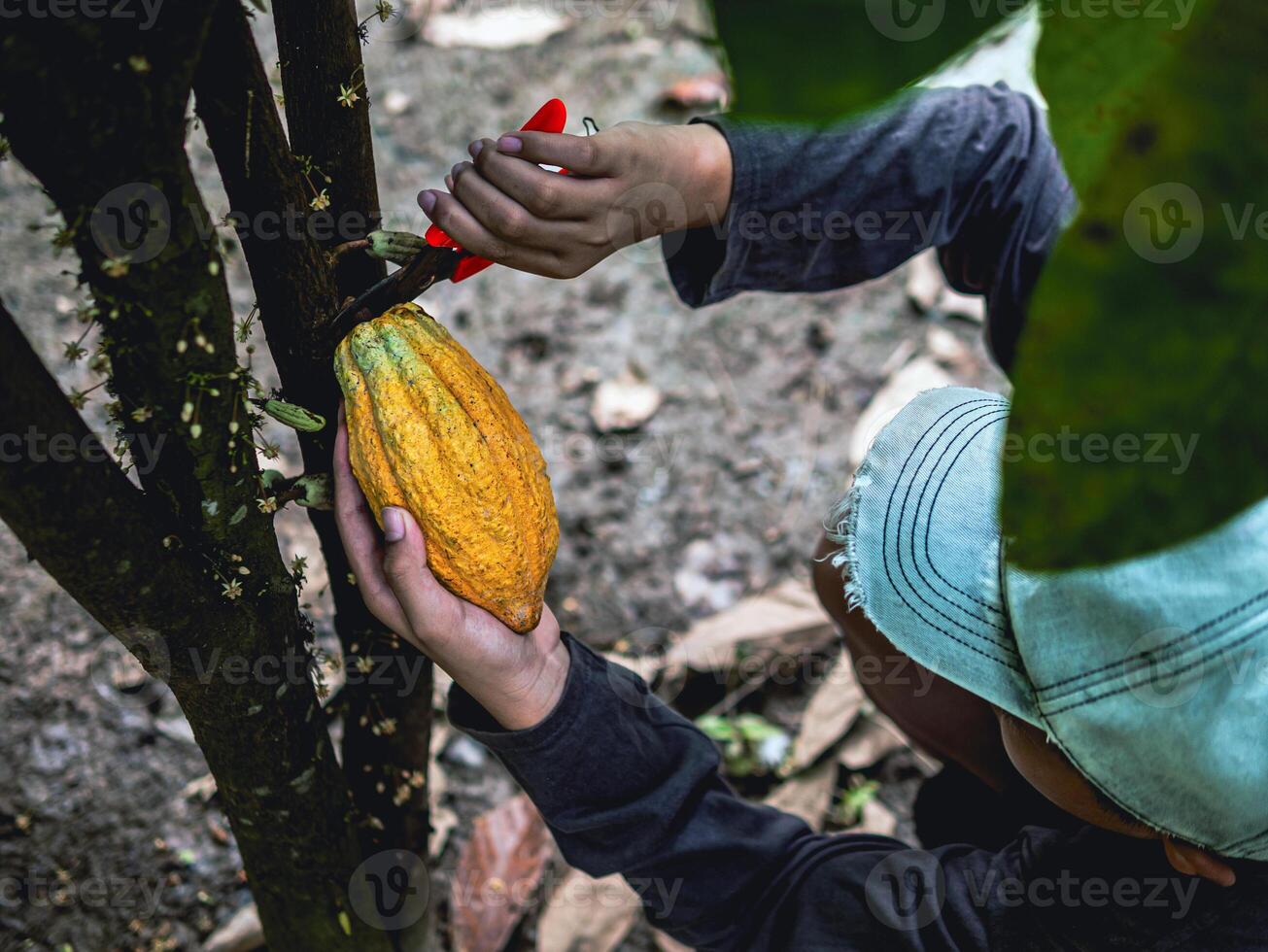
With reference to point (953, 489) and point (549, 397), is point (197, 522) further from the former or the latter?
point (549, 397)

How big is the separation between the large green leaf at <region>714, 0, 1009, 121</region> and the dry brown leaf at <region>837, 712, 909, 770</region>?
1.83 meters

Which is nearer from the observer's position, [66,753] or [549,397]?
[66,753]

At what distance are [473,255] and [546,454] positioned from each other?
133 centimetres

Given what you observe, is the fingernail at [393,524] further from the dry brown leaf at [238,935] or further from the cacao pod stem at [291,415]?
the dry brown leaf at [238,935]

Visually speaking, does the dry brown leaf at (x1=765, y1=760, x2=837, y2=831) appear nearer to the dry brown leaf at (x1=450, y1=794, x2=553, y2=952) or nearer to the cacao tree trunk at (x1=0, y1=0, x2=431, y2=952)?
the dry brown leaf at (x1=450, y1=794, x2=553, y2=952)

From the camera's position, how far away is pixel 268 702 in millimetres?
957

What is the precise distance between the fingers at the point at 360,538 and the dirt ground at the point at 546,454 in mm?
958

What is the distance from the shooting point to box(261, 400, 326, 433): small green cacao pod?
87cm

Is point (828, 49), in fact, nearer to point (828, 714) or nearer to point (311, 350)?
point (311, 350)

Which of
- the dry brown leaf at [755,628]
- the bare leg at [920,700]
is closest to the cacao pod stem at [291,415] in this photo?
the bare leg at [920,700]

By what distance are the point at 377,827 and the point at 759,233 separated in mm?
998

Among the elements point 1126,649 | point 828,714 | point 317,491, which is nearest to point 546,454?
point 828,714

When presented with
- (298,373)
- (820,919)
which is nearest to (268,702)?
(298,373)

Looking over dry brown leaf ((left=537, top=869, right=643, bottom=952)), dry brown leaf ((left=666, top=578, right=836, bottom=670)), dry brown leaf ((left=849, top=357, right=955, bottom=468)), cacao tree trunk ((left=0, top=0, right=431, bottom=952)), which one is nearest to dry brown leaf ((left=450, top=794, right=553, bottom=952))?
dry brown leaf ((left=537, top=869, right=643, bottom=952))
